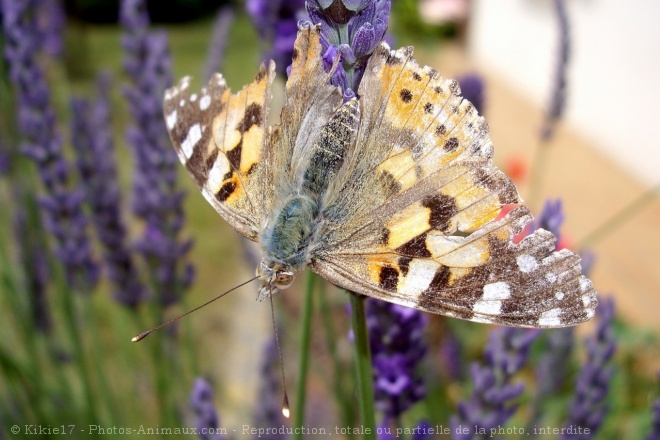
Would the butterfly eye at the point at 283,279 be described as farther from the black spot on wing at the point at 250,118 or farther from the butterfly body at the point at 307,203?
the black spot on wing at the point at 250,118

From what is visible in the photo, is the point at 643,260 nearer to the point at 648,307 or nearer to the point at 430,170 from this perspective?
the point at 648,307

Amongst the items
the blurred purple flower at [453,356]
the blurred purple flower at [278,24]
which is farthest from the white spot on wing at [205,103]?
the blurred purple flower at [453,356]

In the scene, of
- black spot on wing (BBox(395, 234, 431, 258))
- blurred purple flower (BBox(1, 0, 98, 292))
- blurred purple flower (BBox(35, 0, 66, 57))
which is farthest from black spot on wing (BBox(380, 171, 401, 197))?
blurred purple flower (BBox(35, 0, 66, 57))

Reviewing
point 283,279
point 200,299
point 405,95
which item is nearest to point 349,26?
point 405,95

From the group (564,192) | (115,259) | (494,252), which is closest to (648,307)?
(564,192)

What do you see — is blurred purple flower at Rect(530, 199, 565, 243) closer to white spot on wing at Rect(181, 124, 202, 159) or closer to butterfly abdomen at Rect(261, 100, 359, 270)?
butterfly abdomen at Rect(261, 100, 359, 270)
